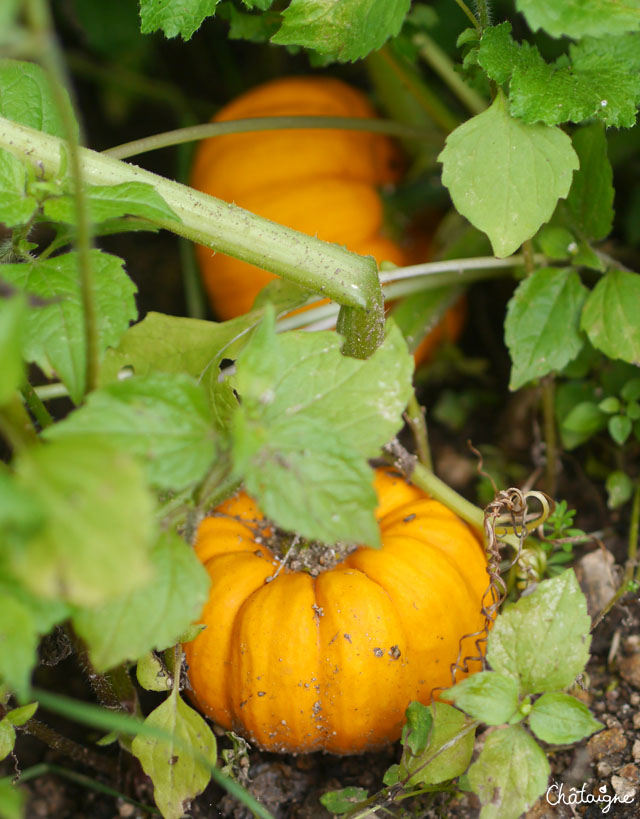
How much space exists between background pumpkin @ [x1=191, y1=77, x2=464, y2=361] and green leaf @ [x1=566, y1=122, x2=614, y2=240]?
441 millimetres

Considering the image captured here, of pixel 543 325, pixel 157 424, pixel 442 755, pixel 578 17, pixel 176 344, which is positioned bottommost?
pixel 442 755

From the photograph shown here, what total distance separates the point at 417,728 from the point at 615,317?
62cm

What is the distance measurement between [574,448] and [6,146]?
1047 millimetres

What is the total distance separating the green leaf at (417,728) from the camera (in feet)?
3.12

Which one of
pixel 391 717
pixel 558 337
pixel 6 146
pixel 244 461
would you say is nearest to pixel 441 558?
pixel 391 717

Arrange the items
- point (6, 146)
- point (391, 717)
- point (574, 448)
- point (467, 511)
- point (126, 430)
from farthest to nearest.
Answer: point (574, 448)
point (467, 511)
point (391, 717)
point (6, 146)
point (126, 430)

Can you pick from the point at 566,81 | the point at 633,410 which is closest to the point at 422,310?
the point at 633,410

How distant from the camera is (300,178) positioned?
1591mm

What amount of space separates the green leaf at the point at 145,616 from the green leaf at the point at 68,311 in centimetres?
20

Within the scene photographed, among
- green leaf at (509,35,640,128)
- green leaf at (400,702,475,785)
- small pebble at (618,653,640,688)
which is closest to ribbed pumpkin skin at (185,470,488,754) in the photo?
green leaf at (400,702,475,785)

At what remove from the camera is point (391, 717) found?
1.07 m

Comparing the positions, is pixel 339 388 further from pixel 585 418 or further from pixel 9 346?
pixel 585 418

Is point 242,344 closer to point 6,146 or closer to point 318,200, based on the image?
point 6,146

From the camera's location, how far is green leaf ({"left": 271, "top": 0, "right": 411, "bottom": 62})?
1058 mm
